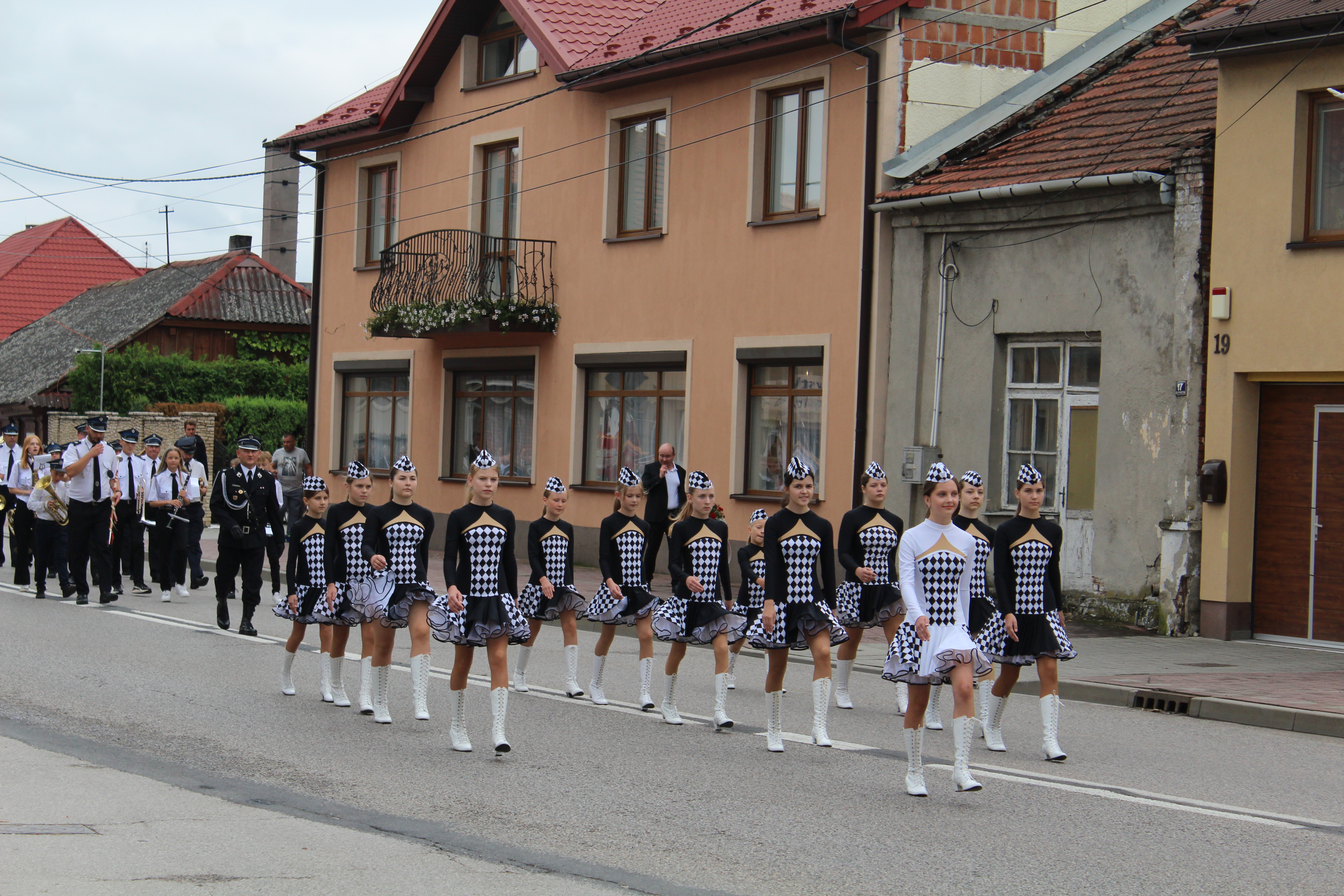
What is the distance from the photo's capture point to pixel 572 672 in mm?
11391

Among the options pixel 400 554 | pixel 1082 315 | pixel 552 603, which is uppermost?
pixel 1082 315

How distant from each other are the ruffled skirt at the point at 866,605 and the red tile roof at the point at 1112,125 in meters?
6.94

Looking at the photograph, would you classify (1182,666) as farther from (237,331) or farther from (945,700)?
(237,331)

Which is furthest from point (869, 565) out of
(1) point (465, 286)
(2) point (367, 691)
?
(1) point (465, 286)

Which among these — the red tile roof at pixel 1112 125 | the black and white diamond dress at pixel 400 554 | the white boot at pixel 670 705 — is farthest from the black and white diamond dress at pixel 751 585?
the red tile roof at pixel 1112 125

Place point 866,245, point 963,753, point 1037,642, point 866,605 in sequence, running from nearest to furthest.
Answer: point 963,753, point 1037,642, point 866,605, point 866,245

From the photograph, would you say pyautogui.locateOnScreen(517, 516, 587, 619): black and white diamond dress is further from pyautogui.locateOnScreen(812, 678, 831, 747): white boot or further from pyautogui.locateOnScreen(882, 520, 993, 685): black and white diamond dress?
pyautogui.locateOnScreen(882, 520, 993, 685): black and white diamond dress

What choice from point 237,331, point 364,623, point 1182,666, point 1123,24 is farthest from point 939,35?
point 237,331

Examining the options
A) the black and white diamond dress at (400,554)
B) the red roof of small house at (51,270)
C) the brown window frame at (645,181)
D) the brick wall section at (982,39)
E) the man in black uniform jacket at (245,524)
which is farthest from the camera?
the red roof of small house at (51,270)

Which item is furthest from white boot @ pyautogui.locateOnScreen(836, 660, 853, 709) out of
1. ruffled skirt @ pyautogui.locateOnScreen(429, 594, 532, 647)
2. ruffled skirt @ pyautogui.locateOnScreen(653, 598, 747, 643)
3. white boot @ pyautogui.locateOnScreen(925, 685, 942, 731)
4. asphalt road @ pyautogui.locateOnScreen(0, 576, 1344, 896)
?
ruffled skirt @ pyautogui.locateOnScreen(429, 594, 532, 647)

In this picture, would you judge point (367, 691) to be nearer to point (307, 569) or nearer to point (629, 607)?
point (307, 569)

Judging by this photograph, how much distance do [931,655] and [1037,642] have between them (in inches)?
57.9

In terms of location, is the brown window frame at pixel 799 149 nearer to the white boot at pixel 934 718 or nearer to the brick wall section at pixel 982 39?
the brick wall section at pixel 982 39

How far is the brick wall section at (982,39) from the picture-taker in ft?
62.1
